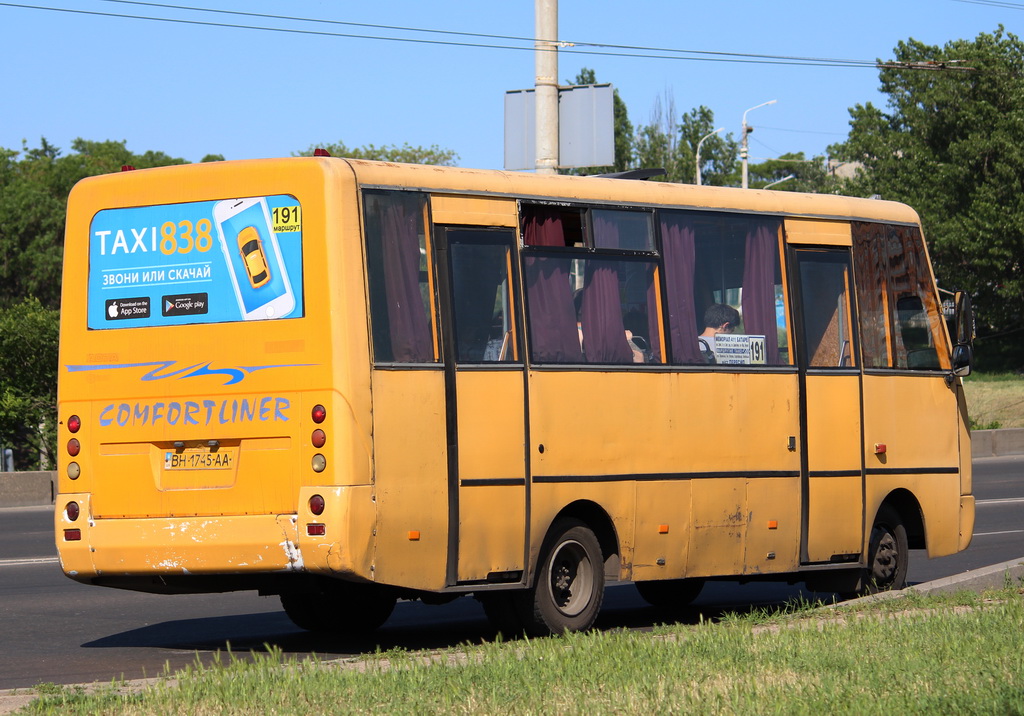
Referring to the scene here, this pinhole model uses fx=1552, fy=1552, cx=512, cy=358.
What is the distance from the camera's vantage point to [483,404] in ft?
31.9

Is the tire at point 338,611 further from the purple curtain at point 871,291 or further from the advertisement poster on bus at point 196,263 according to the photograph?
the purple curtain at point 871,291

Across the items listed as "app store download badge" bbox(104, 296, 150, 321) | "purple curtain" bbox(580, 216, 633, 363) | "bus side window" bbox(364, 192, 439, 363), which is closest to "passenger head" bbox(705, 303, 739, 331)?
"purple curtain" bbox(580, 216, 633, 363)

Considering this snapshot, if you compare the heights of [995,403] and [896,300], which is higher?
[896,300]

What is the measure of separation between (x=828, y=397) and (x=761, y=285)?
1058mm

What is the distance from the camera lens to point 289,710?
22.4ft

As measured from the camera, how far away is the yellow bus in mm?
9078

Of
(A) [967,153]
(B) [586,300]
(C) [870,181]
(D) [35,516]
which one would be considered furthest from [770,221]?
(C) [870,181]

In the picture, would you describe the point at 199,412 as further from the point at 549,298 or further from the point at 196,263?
the point at 549,298

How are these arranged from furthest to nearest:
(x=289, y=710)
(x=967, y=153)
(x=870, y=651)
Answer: (x=967, y=153) < (x=870, y=651) < (x=289, y=710)

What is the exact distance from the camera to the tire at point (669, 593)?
12.8 m

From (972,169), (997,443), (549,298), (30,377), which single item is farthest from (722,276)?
(972,169)

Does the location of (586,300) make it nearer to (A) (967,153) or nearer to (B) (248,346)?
(B) (248,346)

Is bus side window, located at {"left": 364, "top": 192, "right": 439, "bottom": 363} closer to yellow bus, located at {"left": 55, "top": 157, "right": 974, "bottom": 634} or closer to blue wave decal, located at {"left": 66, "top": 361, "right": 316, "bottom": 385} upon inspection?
yellow bus, located at {"left": 55, "top": 157, "right": 974, "bottom": 634}

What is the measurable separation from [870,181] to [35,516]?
167 ft
